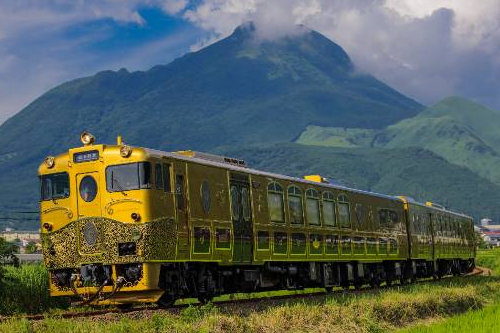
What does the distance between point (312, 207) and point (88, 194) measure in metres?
10.4

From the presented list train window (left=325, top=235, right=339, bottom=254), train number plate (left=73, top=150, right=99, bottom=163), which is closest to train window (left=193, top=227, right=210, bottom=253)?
train number plate (left=73, top=150, right=99, bottom=163)

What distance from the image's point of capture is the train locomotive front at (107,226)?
18.2 metres

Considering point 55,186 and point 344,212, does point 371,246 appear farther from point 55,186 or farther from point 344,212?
point 55,186

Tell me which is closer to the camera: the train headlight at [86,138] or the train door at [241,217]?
the train headlight at [86,138]

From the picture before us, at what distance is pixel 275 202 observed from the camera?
81.6ft

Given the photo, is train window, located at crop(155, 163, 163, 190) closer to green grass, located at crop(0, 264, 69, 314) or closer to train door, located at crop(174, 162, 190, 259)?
train door, located at crop(174, 162, 190, 259)

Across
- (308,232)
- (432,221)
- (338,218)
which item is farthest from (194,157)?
(432,221)

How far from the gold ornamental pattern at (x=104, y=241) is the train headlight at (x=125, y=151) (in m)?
1.57

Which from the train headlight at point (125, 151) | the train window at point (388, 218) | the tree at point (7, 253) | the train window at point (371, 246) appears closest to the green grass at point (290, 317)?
the train headlight at point (125, 151)

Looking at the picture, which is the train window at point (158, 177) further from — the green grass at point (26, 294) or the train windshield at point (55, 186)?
the green grass at point (26, 294)

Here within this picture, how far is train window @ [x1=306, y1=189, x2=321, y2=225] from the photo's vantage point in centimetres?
2733

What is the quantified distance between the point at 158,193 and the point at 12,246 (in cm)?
549

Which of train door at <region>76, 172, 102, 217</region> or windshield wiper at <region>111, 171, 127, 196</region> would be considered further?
train door at <region>76, 172, 102, 217</region>

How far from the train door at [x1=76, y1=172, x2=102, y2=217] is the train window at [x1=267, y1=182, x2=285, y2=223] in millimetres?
6707
